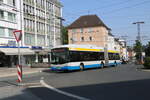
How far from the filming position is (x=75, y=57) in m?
25.0

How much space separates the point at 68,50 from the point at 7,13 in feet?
72.7

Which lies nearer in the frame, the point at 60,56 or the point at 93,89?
the point at 93,89

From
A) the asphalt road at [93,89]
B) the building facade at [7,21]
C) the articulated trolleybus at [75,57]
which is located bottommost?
the asphalt road at [93,89]

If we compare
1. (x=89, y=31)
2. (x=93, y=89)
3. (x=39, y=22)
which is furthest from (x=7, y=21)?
(x=89, y=31)

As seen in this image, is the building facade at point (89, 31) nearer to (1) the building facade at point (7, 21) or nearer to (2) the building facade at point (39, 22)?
(2) the building facade at point (39, 22)

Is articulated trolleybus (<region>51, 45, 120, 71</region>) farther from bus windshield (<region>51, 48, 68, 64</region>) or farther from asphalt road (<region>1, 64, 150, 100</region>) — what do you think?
asphalt road (<region>1, 64, 150, 100</region>)

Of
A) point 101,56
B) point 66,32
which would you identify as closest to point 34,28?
point 101,56

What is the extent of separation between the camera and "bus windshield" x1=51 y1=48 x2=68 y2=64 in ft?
77.8

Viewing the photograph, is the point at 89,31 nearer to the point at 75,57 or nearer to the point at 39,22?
the point at 39,22

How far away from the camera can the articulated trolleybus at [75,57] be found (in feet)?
77.8

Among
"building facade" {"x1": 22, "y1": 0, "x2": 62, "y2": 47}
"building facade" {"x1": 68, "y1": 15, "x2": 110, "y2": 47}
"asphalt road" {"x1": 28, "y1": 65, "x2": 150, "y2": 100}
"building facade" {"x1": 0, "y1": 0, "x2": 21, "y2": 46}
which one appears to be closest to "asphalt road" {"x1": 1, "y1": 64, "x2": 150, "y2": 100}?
"asphalt road" {"x1": 28, "y1": 65, "x2": 150, "y2": 100}

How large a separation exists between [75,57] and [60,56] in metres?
1.97

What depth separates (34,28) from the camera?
1988 inches

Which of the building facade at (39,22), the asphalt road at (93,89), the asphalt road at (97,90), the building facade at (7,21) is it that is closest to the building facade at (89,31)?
the building facade at (39,22)
